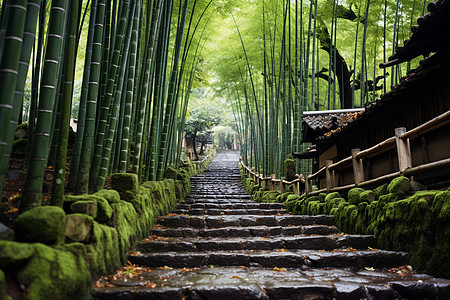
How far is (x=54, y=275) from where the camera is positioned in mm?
1896

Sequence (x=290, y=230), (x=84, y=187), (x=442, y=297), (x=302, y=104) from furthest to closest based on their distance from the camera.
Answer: (x=302, y=104) < (x=290, y=230) < (x=84, y=187) < (x=442, y=297)

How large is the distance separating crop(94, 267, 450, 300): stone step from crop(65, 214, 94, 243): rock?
1.32 ft

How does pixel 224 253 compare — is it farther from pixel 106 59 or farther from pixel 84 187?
pixel 106 59

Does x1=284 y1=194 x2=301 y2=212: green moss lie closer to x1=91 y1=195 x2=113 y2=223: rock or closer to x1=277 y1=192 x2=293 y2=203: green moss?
x1=277 y1=192 x2=293 y2=203: green moss

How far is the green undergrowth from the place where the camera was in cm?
171

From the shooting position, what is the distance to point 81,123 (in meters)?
3.10

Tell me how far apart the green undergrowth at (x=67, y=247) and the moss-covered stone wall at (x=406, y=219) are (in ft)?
9.05

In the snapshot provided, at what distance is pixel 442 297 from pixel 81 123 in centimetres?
339

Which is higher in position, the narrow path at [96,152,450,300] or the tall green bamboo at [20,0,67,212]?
the tall green bamboo at [20,0,67,212]

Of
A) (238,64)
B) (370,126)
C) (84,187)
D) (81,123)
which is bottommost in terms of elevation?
(84,187)

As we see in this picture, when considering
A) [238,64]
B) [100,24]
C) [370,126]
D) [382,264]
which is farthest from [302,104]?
[100,24]

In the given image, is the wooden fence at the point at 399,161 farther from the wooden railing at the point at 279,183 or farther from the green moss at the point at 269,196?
the green moss at the point at 269,196

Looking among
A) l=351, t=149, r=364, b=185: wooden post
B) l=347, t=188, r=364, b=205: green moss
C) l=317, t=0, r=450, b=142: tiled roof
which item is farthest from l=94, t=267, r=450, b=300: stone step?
l=317, t=0, r=450, b=142: tiled roof

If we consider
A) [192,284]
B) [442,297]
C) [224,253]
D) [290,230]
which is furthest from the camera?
[290,230]
